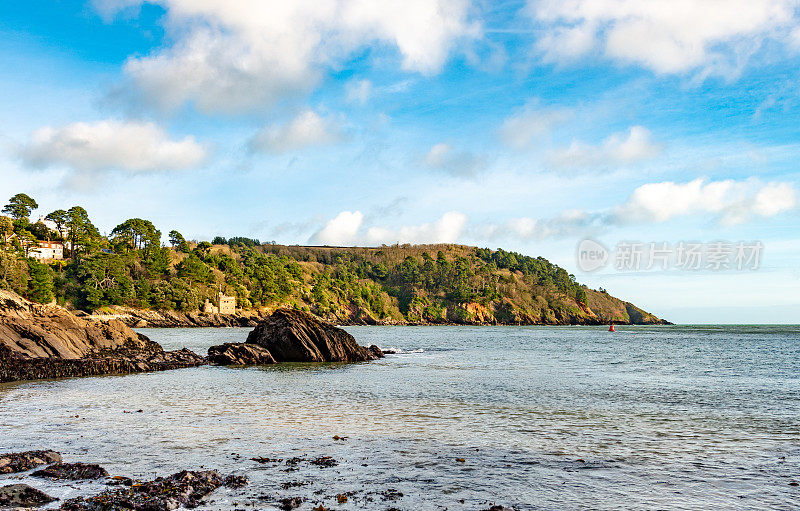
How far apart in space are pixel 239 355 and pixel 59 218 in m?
124

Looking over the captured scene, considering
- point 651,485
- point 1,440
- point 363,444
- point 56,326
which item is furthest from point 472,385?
point 56,326

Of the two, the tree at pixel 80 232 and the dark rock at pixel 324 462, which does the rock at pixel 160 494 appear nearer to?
the dark rock at pixel 324 462

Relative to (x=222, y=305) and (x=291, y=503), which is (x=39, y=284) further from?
(x=291, y=503)

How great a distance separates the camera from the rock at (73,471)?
1017 centimetres

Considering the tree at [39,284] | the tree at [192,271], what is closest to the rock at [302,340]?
the tree at [39,284]

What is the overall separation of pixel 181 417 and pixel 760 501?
15.3m

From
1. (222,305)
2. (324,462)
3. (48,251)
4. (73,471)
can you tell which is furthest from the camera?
(222,305)

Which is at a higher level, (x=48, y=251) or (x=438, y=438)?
(x=48, y=251)

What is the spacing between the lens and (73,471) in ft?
34.2

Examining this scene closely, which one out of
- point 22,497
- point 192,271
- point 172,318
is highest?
point 192,271

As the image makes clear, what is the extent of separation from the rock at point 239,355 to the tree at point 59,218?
399 ft

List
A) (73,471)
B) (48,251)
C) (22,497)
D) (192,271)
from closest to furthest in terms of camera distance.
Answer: (22,497) < (73,471) < (48,251) < (192,271)

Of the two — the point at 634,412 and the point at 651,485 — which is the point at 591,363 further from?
the point at 651,485

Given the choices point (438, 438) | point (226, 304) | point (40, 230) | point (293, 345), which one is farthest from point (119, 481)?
point (40, 230)
